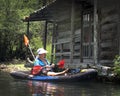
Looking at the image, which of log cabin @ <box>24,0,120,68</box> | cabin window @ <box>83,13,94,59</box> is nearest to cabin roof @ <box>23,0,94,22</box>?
log cabin @ <box>24,0,120,68</box>

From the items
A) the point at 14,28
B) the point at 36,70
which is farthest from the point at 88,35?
the point at 14,28

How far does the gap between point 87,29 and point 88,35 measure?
44cm

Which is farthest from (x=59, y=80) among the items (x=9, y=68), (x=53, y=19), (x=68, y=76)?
(x=9, y=68)

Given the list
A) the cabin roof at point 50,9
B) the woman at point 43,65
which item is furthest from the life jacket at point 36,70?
the cabin roof at point 50,9

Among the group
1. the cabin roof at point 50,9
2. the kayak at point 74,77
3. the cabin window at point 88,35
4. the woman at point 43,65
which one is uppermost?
the cabin roof at point 50,9

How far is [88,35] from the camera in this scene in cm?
2169

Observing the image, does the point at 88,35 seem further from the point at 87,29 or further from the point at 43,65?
the point at 43,65

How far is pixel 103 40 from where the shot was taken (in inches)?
814

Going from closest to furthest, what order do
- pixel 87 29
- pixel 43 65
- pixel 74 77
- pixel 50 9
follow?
pixel 74 77, pixel 43 65, pixel 87 29, pixel 50 9

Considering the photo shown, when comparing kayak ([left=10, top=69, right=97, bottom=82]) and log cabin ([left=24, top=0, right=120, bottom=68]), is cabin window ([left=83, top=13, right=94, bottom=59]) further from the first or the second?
kayak ([left=10, top=69, right=97, bottom=82])

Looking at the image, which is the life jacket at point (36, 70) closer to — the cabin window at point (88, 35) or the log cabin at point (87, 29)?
the log cabin at point (87, 29)

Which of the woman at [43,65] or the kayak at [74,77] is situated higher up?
the woman at [43,65]

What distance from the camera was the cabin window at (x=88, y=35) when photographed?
69.5 feet

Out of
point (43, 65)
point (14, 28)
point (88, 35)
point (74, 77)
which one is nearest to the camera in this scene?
point (74, 77)
